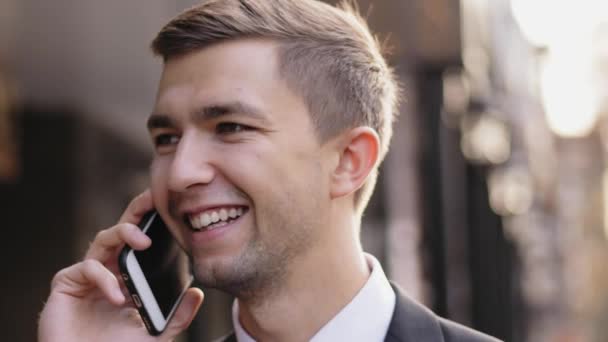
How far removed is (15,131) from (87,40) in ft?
2.91

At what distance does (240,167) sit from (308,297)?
460 mm

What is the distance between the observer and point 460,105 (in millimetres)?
14195

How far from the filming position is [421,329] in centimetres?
304

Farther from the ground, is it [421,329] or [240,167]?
[240,167]

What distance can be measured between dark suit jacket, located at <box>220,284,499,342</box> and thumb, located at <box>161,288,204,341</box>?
672 millimetres

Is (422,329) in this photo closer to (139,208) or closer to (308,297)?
(308,297)

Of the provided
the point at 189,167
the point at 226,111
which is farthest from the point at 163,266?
the point at 226,111

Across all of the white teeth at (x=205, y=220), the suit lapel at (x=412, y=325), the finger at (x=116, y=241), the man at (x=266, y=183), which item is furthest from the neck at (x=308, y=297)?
the finger at (x=116, y=241)

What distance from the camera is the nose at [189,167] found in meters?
2.90

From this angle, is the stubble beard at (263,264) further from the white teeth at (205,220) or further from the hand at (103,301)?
the hand at (103,301)

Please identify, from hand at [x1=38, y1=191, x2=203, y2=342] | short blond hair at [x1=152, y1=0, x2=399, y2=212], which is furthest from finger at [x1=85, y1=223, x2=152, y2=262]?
short blond hair at [x1=152, y1=0, x2=399, y2=212]

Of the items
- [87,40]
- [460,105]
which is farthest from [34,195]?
[460,105]

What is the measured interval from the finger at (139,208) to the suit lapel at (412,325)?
86cm

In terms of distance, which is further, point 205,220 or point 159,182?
point 159,182
